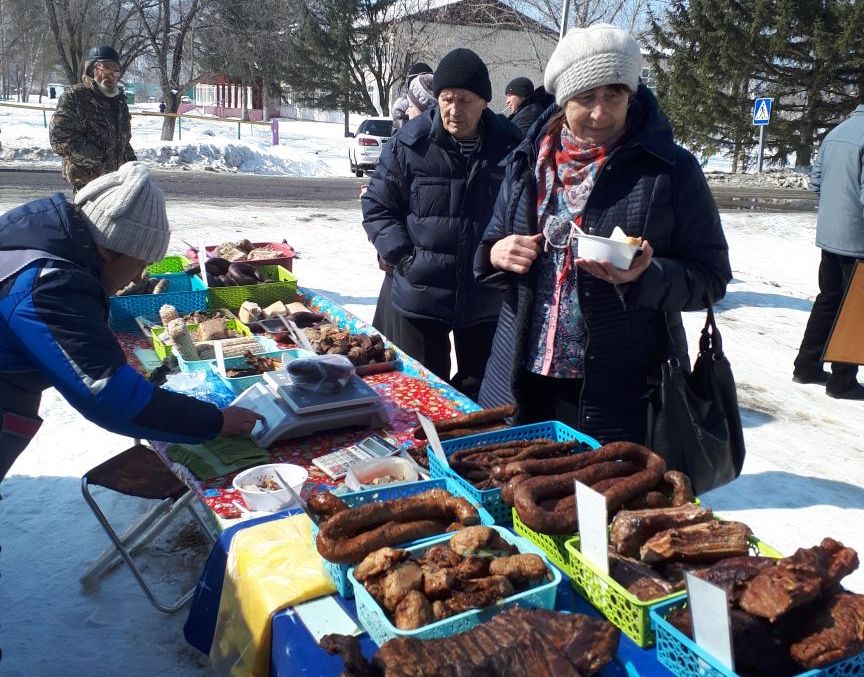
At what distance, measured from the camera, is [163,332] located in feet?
11.8

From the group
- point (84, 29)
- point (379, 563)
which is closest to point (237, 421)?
point (379, 563)

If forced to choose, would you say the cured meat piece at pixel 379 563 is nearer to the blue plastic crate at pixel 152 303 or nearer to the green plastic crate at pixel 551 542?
the green plastic crate at pixel 551 542

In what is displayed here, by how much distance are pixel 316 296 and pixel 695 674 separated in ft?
11.3

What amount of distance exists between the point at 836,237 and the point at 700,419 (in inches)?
154

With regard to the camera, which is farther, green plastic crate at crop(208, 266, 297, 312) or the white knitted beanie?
green plastic crate at crop(208, 266, 297, 312)

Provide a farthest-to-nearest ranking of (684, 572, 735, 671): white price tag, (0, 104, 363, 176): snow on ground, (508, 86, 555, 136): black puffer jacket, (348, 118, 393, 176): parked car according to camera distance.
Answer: (348, 118, 393, 176): parked car → (0, 104, 363, 176): snow on ground → (508, 86, 555, 136): black puffer jacket → (684, 572, 735, 671): white price tag

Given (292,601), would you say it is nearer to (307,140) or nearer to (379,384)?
(379,384)

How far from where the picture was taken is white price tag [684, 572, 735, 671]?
1.21 m

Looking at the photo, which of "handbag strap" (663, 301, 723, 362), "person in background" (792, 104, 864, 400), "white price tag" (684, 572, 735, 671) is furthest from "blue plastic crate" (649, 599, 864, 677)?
"person in background" (792, 104, 864, 400)

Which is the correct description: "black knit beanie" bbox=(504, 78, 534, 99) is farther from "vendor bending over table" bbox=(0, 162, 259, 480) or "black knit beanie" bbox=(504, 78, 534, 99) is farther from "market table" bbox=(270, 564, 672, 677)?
"market table" bbox=(270, 564, 672, 677)

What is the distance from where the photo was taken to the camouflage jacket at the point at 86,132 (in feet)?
20.6

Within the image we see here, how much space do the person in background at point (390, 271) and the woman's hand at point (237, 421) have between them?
5.05 ft

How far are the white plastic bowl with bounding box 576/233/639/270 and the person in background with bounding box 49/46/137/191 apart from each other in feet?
18.2

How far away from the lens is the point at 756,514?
13.0 ft
